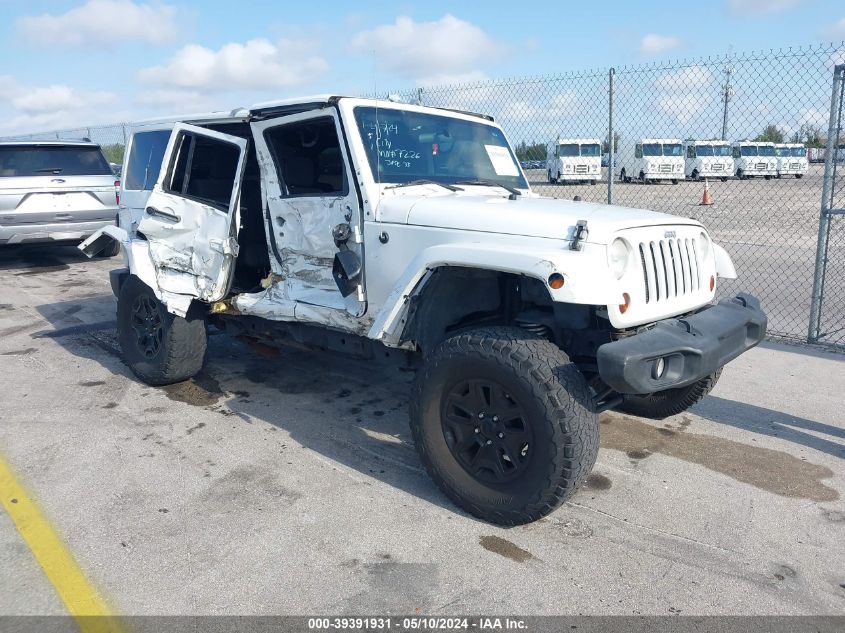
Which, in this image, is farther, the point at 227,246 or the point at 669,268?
the point at 227,246

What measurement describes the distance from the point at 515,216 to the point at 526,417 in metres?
0.99

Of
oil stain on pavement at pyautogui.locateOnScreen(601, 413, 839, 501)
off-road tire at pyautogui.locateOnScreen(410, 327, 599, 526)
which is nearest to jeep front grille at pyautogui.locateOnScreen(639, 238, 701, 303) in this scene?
off-road tire at pyautogui.locateOnScreen(410, 327, 599, 526)

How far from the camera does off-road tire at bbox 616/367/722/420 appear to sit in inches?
167

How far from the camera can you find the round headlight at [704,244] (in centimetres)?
390

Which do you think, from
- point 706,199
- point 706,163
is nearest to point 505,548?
point 706,199

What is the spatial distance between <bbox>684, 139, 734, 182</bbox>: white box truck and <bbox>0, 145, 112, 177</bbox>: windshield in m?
20.5

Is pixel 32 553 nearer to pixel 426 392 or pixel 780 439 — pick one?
pixel 426 392

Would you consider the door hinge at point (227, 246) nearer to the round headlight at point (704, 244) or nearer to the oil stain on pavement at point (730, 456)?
the oil stain on pavement at point (730, 456)

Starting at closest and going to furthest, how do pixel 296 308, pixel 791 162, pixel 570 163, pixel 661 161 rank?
pixel 296 308 → pixel 570 163 → pixel 791 162 → pixel 661 161

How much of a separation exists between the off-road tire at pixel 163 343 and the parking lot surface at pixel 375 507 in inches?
6.2

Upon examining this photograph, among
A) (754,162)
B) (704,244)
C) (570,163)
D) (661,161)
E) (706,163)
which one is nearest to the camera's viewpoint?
(704,244)

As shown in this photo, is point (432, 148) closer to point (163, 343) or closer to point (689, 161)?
point (163, 343)

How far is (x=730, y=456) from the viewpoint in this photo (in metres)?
4.13

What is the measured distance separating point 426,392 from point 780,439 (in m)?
2.43
